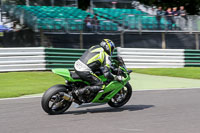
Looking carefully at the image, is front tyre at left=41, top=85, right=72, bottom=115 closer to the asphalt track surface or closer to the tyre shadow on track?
the asphalt track surface

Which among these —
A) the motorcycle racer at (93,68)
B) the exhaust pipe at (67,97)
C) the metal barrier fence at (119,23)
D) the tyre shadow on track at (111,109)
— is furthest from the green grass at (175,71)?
the exhaust pipe at (67,97)

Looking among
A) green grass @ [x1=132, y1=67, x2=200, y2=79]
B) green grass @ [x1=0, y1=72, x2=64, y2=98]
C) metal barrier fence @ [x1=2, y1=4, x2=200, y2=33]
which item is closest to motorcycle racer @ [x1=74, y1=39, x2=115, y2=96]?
green grass @ [x1=0, y1=72, x2=64, y2=98]

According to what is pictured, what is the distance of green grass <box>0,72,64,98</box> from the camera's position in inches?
395

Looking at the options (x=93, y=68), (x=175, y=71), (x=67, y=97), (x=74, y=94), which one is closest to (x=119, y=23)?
(x=175, y=71)

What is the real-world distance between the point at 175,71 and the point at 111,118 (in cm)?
865

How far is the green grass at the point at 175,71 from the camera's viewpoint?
14.2m

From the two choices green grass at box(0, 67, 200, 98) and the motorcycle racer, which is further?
green grass at box(0, 67, 200, 98)

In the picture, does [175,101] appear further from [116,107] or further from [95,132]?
[95,132]

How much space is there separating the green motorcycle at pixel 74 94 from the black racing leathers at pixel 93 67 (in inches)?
4.7

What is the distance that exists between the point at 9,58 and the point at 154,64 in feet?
20.8

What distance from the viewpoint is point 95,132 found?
5734mm

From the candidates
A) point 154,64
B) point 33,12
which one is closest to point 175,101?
point 154,64

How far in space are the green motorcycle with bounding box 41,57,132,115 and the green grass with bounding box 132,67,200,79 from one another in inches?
269

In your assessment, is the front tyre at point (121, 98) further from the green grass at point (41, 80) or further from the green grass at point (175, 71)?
the green grass at point (175, 71)
